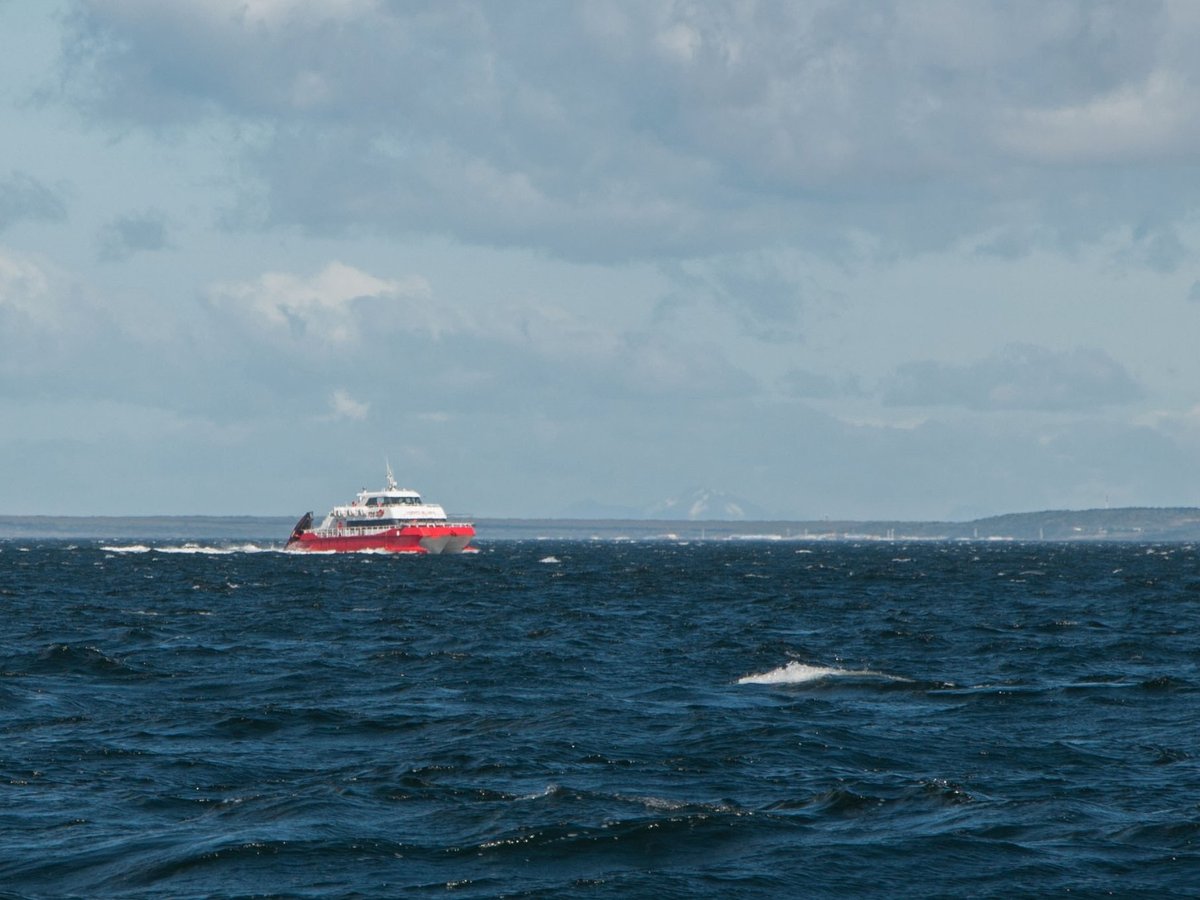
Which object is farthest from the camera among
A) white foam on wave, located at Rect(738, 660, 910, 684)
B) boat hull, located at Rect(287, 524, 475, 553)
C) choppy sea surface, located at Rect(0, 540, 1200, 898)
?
boat hull, located at Rect(287, 524, 475, 553)

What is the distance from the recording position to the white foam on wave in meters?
42.3

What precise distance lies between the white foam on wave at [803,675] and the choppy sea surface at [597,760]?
202 millimetres

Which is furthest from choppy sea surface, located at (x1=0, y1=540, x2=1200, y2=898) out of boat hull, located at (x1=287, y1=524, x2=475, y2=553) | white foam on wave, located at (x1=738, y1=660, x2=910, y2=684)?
boat hull, located at (x1=287, y1=524, x2=475, y2=553)

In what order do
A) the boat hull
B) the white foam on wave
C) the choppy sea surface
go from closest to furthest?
the choppy sea surface < the white foam on wave < the boat hull

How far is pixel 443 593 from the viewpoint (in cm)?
9219

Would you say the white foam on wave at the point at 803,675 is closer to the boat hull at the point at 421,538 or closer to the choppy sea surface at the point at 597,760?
the choppy sea surface at the point at 597,760

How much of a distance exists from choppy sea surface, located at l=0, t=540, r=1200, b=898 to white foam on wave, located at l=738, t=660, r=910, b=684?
202 millimetres

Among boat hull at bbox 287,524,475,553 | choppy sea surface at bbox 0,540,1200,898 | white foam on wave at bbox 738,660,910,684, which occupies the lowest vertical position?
choppy sea surface at bbox 0,540,1200,898

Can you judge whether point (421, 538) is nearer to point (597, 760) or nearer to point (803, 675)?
point (803, 675)

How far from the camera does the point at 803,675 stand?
141 feet

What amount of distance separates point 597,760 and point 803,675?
47.5 feet

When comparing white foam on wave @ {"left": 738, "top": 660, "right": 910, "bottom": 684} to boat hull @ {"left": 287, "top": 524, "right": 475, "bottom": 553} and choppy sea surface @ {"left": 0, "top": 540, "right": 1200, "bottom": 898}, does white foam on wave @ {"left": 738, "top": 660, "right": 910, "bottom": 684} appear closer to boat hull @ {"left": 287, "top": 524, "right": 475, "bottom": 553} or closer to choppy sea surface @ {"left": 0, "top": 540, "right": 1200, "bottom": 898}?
choppy sea surface @ {"left": 0, "top": 540, "right": 1200, "bottom": 898}

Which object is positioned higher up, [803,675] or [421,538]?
[421,538]

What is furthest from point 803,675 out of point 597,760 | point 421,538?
point 421,538
